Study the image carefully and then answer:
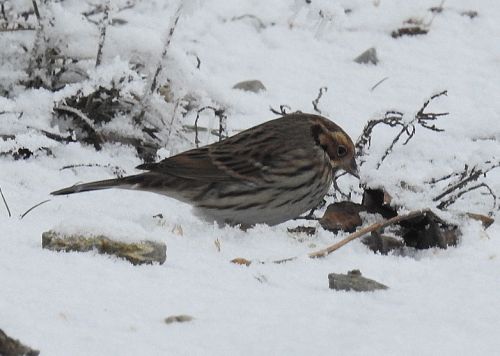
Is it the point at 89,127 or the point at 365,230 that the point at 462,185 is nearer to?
the point at 365,230

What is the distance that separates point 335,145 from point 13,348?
9.54 ft

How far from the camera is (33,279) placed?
3336mm

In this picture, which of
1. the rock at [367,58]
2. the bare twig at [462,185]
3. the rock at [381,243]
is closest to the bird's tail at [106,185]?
the rock at [381,243]

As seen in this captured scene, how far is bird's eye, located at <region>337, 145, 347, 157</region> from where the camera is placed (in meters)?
5.37

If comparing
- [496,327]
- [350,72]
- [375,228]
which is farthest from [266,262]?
[350,72]

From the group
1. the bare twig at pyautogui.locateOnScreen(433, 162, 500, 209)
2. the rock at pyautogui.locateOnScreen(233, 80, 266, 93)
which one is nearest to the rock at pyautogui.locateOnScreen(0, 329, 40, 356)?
the bare twig at pyautogui.locateOnScreen(433, 162, 500, 209)

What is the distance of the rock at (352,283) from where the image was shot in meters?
3.70

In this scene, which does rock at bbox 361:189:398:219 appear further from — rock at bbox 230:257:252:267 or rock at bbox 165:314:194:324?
rock at bbox 165:314:194:324

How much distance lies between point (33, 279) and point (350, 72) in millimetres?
4671

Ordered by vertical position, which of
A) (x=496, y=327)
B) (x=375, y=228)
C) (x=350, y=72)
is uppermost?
(x=496, y=327)

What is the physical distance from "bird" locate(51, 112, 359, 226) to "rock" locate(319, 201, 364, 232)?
0.11m

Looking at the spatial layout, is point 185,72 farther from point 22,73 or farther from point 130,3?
point 130,3

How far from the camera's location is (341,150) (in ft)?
17.6

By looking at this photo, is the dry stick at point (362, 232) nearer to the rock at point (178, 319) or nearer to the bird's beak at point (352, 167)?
the bird's beak at point (352, 167)
